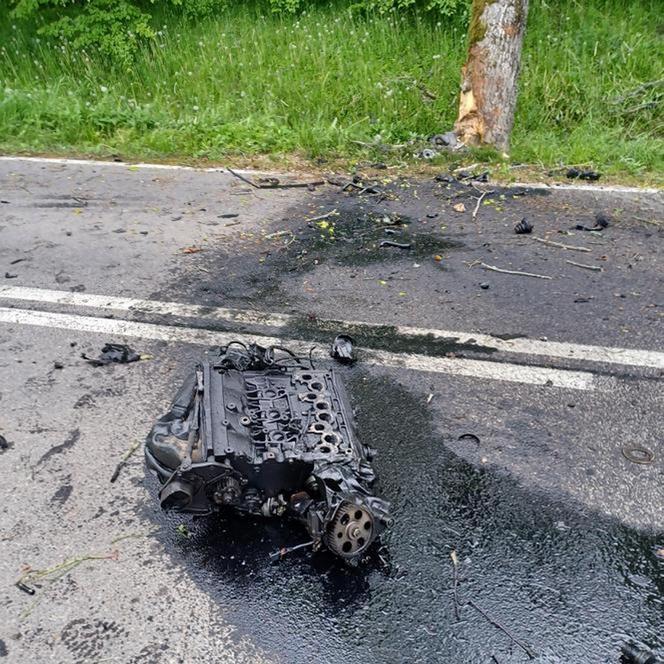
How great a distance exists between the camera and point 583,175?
6.73m

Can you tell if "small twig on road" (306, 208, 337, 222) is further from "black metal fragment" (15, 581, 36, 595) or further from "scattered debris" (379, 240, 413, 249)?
"black metal fragment" (15, 581, 36, 595)

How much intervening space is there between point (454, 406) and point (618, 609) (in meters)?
1.31

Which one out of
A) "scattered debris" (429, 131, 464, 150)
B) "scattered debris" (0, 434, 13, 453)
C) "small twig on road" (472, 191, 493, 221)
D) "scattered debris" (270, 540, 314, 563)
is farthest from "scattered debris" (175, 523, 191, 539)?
"scattered debris" (429, 131, 464, 150)

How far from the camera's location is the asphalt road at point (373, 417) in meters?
2.52

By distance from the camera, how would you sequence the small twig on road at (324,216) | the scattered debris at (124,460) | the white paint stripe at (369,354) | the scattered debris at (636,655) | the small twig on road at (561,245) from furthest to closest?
the small twig on road at (324,216) < the small twig on road at (561,245) < the white paint stripe at (369,354) < the scattered debris at (124,460) < the scattered debris at (636,655)

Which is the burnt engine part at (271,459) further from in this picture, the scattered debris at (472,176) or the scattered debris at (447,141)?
the scattered debris at (447,141)

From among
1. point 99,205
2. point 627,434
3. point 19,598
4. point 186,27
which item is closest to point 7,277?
point 99,205

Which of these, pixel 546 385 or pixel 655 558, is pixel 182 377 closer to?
pixel 546 385

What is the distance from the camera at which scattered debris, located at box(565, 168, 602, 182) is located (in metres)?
6.70

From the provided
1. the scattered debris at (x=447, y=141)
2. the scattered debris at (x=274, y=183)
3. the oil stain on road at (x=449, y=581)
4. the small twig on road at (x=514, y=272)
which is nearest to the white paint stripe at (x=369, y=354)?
the oil stain on road at (x=449, y=581)

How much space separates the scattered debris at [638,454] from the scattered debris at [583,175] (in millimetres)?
4058

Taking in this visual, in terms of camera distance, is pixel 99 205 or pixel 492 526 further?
pixel 99 205

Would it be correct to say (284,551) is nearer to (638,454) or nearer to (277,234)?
(638,454)

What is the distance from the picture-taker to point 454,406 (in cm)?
364
